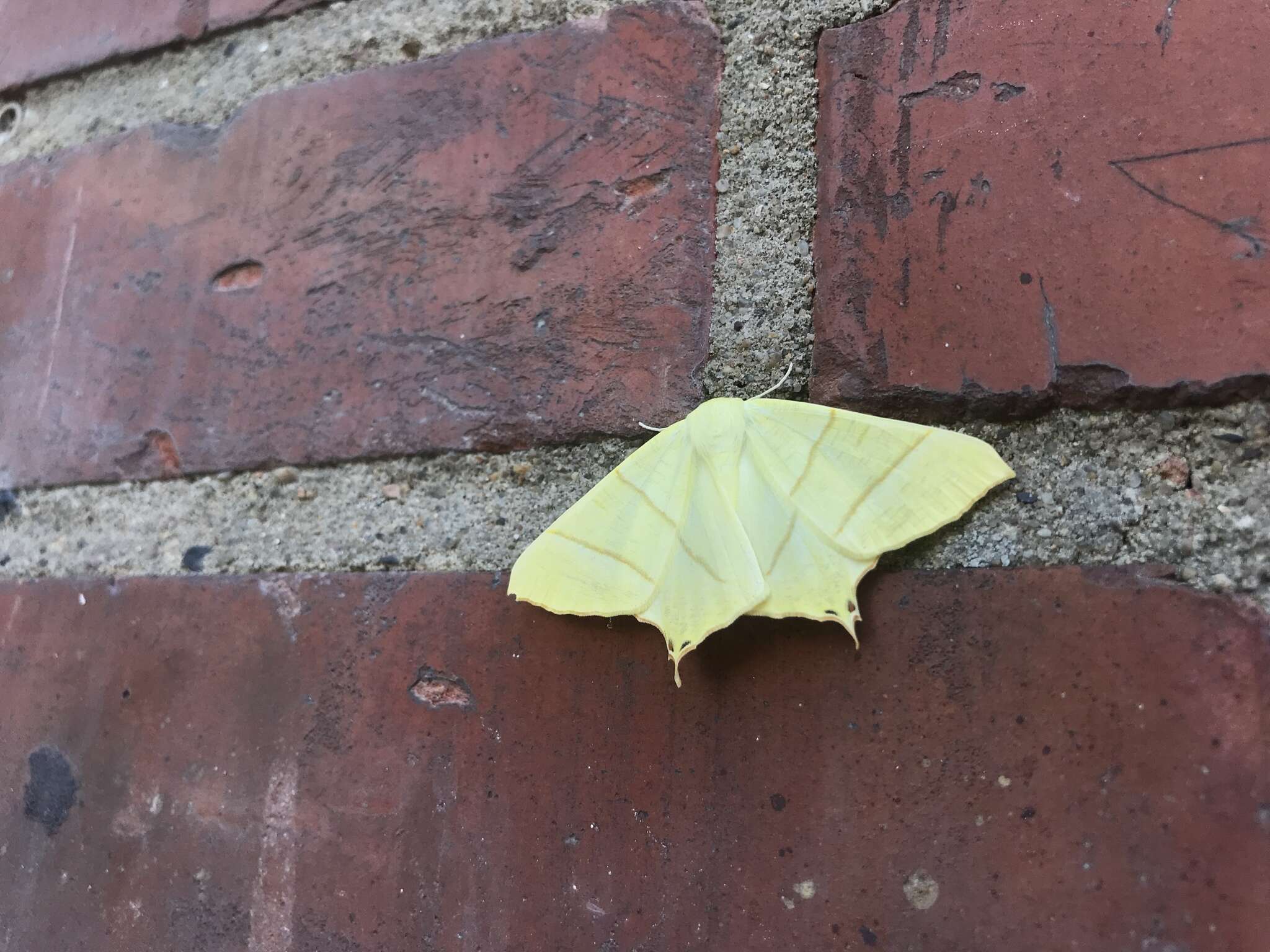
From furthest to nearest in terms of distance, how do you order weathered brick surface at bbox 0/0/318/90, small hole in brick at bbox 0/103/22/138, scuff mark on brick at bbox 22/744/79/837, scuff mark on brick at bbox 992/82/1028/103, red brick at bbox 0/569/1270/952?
1. small hole in brick at bbox 0/103/22/138
2. weathered brick surface at bbox 0/0/318/90
3. scuff mark on brick at bbox 22/744/79/837
4. scuff mark on brick at bbox 992/82/1028/103
5. red brick at bbox 0/569/1270/952

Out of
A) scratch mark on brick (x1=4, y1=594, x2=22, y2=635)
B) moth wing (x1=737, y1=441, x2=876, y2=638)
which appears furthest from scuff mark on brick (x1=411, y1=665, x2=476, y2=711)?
scratch mark on brick (x1=4, y1=594, x2=22, y2=635)

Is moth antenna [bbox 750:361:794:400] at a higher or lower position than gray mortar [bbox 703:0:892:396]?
lower

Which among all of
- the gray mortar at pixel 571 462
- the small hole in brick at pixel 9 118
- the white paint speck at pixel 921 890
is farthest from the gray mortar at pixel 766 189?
the small hole in brick at pixel 9 118

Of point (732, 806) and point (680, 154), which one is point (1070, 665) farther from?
point (680, 154)

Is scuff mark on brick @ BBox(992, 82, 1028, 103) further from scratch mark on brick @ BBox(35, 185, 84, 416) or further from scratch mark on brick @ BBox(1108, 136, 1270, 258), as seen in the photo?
scratch mark on brick @ BBox(35, 185, 84, 416)

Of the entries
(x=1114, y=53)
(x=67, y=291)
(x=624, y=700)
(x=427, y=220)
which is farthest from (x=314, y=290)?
(x=1114, y=53)

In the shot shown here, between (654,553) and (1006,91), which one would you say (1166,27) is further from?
(654,553)
